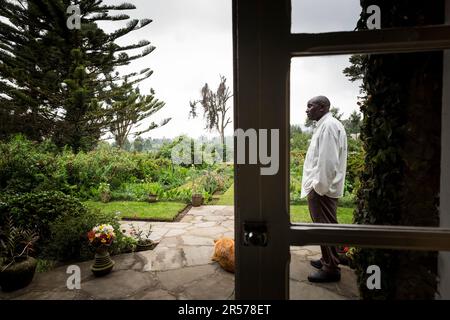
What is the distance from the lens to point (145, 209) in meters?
4.91

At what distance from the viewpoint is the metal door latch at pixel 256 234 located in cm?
61

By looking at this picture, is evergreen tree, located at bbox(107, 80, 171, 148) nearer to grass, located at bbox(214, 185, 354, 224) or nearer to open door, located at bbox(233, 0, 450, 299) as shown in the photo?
grass, located at bbox(214, 185, 354, 224)

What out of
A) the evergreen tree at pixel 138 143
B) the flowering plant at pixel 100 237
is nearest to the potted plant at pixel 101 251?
the flowering plant at pixel 100 237

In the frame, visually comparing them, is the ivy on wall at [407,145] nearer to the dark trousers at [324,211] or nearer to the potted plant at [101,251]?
the dark trousers at [324,211]

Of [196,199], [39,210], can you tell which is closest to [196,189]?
[196,199]

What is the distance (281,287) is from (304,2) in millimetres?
728

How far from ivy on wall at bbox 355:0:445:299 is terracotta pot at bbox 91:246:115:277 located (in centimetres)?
239

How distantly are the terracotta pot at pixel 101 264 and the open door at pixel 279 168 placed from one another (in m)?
2.37

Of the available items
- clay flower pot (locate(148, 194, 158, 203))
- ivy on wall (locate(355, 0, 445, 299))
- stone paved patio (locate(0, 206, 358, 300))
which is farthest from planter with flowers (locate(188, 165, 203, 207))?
ivy on wall (locate(355, 0, 445, 299))

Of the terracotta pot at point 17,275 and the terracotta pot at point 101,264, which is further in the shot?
the terracotta pot at point 101,264

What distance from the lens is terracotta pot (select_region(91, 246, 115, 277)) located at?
8.18ft

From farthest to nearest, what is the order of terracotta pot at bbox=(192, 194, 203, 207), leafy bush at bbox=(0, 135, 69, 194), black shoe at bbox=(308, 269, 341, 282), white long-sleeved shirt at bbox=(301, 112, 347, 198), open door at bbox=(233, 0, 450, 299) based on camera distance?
terracotta pot at bbox=(192, 194, 203, 207) < leafy bush at bbox=(0, 135, 69, 194) < black shoe at bbox=(308, 269, 341, 282) < white long-sleeved shirt at bbox=(301, 112, 347, 198) < open door at bbox=(233, 0, 450, 299)

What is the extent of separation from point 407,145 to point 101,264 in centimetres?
272
